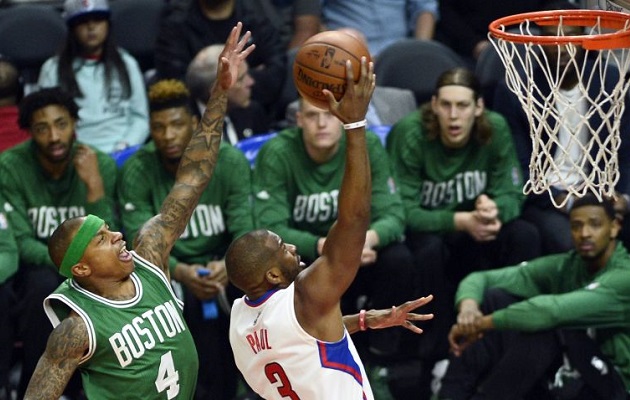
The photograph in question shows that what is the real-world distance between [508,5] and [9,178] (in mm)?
3478

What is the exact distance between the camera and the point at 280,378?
4492 millimetres

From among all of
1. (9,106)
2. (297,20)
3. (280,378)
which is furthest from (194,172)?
(297,20)

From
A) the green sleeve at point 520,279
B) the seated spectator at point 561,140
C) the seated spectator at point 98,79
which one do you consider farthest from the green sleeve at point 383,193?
the seated spectator at point 98,79

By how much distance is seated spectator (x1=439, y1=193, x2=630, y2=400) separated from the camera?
20.6ft

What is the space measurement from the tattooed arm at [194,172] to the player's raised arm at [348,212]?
0.98 m

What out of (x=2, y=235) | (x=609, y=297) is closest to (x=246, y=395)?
(x=2, y=235)

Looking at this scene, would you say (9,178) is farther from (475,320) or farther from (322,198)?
(475,320)

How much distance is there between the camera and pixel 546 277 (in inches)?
261

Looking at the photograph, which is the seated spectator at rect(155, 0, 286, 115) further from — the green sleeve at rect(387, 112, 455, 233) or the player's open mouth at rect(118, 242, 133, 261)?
the player's open mouth at rect(118, 242, 133, 261)

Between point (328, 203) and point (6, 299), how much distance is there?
1.76 metres

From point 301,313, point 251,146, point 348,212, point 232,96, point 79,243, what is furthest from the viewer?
point 232,96

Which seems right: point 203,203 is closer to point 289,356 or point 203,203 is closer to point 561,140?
point 561,140

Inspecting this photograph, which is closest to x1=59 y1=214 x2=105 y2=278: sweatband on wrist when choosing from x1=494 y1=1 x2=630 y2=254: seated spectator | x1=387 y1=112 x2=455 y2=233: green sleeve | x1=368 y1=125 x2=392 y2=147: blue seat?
x1=494 y1=1 x2=630 y2=254: seated spectator

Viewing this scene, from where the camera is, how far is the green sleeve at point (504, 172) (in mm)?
7156
